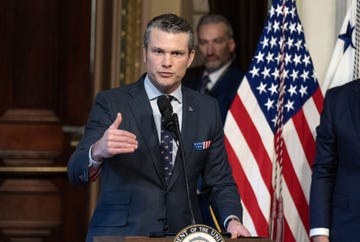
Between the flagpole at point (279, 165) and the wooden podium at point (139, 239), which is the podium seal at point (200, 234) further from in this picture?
the flagpole at point (279, 165)

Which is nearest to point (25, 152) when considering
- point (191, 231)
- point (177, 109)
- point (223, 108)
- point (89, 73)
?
point (89, 73)

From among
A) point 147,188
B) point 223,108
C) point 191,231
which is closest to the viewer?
point 191,231

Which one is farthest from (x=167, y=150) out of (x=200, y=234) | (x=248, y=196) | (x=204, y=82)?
(x=204, y=82)

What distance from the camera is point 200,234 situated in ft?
11.5

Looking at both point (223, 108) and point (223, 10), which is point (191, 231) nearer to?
point (223, 108)

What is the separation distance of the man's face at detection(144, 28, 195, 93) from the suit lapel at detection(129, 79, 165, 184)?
0.28 ft

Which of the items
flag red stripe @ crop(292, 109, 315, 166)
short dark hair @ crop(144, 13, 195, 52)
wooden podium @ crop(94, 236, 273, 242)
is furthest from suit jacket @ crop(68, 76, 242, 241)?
flag red stripe @ crop(292, 109, 315, 166)

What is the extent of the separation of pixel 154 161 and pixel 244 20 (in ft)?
10.1

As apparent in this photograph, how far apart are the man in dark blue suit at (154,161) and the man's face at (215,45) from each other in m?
2.21

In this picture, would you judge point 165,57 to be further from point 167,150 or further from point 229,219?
point 229,219

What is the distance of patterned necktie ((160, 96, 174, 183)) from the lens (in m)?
4.11

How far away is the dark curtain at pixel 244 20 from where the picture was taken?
6914 mm

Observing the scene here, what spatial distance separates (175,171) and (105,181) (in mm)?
260

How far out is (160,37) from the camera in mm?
4121
